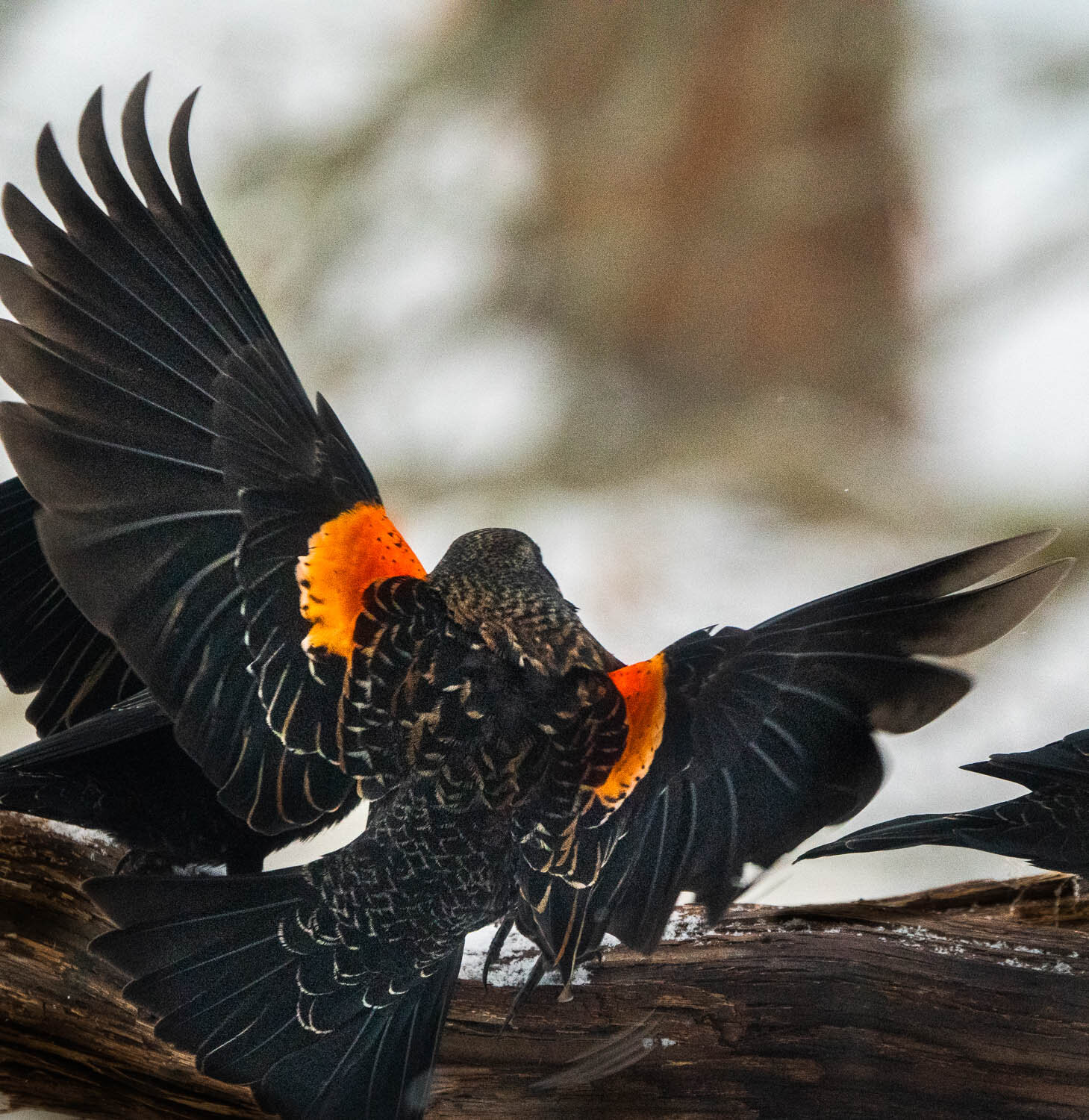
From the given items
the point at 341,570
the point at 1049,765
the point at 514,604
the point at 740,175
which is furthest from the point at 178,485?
the point at 740,175

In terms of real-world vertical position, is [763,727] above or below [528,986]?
above

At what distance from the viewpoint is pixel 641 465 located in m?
1.23

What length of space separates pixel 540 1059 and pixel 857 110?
1018 millimetres

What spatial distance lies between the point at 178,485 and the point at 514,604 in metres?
0.25

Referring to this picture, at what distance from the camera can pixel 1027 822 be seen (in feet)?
2.77

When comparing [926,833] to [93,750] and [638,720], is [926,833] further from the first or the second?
[93,750]

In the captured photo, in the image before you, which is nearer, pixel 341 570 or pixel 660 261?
pixel 341 570

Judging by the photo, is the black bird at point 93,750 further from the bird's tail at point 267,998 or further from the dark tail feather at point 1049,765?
the dark tail feather at point 1049,765

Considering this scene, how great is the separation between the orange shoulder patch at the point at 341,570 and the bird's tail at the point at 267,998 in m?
0.18

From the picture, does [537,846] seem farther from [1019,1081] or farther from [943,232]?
[943,232]

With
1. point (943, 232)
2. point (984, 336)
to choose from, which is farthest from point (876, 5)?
point (984, 336)

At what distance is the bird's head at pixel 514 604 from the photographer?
77 cm

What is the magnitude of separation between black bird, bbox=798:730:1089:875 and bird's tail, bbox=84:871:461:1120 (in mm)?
329

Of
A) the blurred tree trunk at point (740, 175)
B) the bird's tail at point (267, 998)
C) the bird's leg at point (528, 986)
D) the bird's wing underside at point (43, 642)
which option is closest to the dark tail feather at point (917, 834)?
the bird's leg at point (528, 986)
